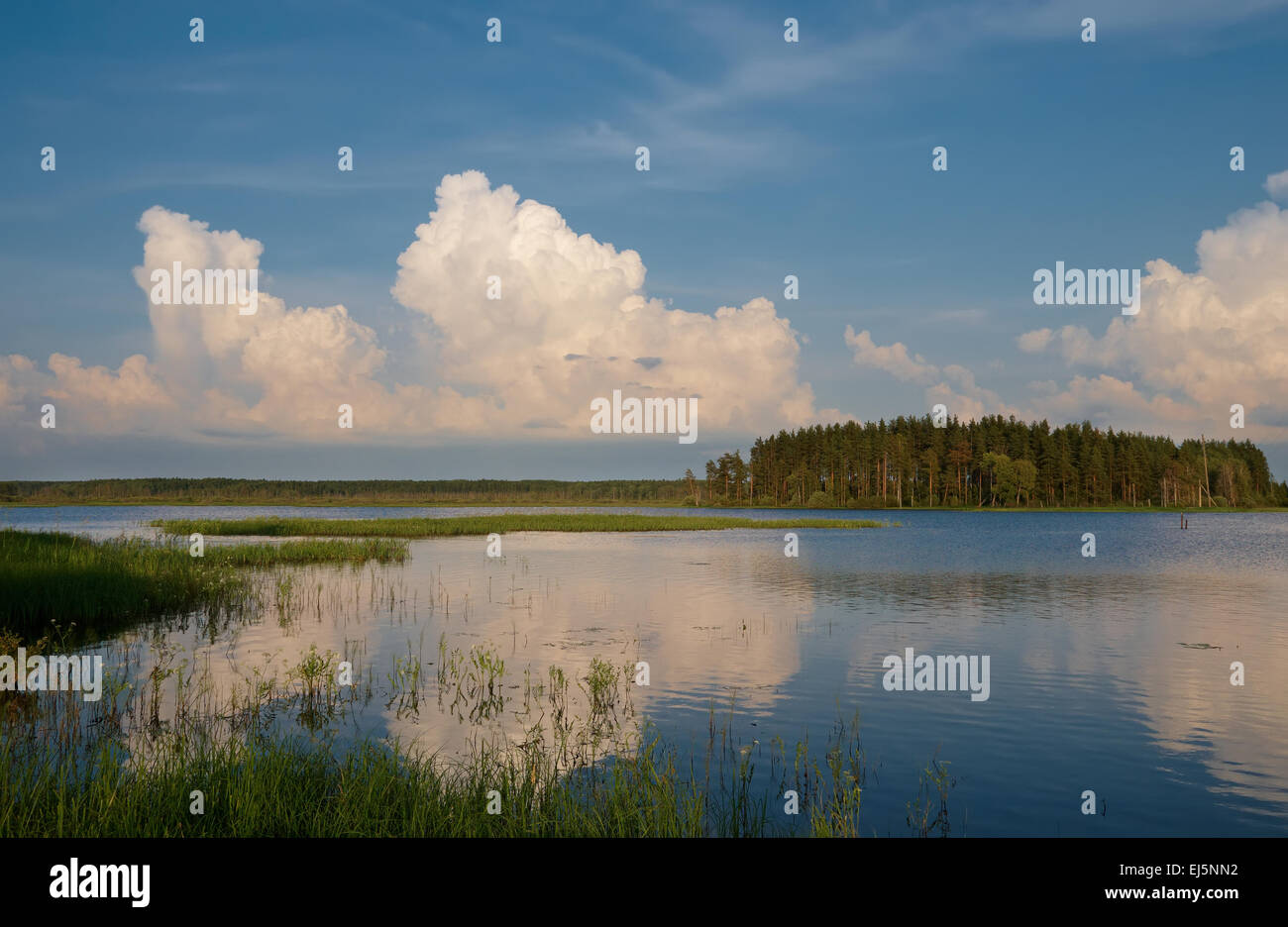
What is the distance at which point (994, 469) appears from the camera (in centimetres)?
15888

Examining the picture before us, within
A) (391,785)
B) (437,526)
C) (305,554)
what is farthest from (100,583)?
(437,526)

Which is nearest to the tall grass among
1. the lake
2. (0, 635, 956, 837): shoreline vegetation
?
(0, 635, 956, 837): shoreline vegetation

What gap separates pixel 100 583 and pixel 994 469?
520 ft

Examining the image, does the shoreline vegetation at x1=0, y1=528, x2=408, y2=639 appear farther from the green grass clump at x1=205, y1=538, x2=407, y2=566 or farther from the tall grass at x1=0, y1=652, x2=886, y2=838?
the tall grass at x1=0, y1=652, x2=886, y2=838

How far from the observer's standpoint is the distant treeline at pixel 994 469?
16088 cm

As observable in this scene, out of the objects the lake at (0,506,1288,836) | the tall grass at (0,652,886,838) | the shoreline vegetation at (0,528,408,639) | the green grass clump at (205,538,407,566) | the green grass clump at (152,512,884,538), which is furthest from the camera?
the green grass clump at (152,512,884,538)

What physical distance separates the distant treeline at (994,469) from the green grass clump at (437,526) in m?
60.9

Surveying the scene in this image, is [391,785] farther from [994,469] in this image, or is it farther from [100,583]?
[994,469]

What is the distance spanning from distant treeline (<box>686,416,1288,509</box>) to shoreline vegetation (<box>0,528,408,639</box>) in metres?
142

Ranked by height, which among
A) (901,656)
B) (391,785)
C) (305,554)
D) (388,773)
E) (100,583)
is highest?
A: (100,583)

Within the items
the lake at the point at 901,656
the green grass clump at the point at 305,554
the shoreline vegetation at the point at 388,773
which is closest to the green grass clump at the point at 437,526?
the green grass clump at the point at 305,554

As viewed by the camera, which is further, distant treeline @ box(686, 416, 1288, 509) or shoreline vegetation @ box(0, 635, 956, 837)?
distant treeline @ box(686, 416, 1288, 509)

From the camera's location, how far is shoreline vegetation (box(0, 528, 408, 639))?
2438cm

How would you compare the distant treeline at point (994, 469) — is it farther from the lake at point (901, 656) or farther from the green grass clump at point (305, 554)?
the green grass clump at point (305, 554)
